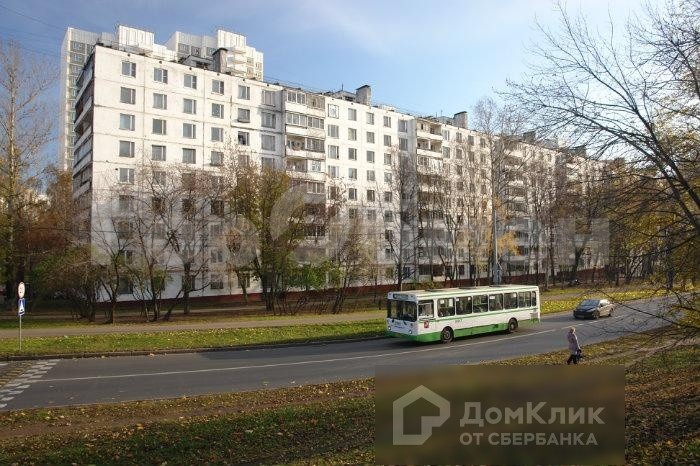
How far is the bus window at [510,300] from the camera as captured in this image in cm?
2558

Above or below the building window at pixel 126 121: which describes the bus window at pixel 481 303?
below

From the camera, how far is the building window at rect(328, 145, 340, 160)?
58.4 meters

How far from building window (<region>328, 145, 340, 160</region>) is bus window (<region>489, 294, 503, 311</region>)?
36.7m

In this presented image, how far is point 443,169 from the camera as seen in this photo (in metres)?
48.9

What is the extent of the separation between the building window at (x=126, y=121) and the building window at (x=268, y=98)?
14.0 meters

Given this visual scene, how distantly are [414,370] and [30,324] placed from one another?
29.1m

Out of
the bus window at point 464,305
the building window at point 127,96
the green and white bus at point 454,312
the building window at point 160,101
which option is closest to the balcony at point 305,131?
the building window at point 160,101

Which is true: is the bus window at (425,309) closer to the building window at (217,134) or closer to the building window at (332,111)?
the building window at (217,134)

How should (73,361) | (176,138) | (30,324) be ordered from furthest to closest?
1. (176,138)
2. (30,324)
3. (73,361)

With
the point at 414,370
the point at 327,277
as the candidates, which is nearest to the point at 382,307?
the point at 327,277

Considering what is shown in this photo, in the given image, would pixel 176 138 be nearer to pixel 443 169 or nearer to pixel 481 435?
pixel 443 169

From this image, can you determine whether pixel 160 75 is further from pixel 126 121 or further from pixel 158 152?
pixel 158 152

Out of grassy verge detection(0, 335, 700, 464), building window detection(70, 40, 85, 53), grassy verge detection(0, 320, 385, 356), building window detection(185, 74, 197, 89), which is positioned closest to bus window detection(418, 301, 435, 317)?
grassy verge detection(0, 320, 385, 356)

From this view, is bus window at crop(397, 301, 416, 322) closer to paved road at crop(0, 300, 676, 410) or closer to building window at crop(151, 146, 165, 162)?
paved road at crop(0, 300, 676, 410)
